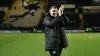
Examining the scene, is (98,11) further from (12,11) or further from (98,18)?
(12,11)

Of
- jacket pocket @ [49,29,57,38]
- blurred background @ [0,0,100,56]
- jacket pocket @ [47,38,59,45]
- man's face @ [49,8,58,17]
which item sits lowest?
blurred background @ [0,0,100,56]

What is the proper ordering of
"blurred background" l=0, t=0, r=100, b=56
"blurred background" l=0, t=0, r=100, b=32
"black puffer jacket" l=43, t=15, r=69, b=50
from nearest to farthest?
1. "black puffer jacket" l=43, t=15, r=69, b=50
2. "blurred background" l=0, t=0, r=100, b=56
3. "blurred background" l=0, t=0, r=100, b=32

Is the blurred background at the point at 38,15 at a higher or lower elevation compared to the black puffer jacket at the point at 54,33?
lower

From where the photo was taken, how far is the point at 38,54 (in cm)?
811

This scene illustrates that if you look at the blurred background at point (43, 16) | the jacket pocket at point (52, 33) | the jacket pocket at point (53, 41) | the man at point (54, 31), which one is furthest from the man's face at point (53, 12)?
the blurred background at point (43, 16)

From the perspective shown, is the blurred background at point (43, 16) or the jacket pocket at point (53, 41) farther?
the blurred background at point (43, 16)

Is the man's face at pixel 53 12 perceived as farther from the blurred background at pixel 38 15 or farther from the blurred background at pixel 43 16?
the blurred background at pixel 43 16

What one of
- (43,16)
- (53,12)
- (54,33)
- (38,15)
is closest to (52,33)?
(54,33)

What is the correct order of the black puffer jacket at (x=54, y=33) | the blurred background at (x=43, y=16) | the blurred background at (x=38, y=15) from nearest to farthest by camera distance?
the black puffer jacket at (x=54, y=33) < the blurred background at (x=38, y=15) < the blurred background at (x=43, y=16)

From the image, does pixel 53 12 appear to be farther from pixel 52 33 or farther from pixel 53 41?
pixel 53 41

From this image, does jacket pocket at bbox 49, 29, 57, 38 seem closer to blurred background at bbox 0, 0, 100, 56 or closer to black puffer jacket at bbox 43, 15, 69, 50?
black puffer jacket at bbox 43, 15, 69, 50

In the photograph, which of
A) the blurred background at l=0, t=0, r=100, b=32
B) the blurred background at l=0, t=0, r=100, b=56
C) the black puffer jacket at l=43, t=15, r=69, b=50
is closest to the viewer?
the black puffer jacket at l=43, t=15, r=69, b=50

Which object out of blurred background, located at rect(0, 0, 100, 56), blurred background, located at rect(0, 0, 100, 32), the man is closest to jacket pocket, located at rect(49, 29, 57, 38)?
the man

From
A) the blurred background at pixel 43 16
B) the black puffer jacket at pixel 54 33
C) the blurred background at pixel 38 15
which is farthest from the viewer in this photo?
the blurred background at pixel 43 16
